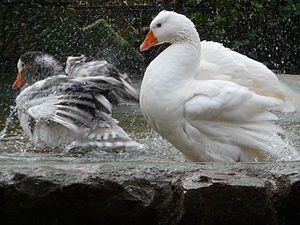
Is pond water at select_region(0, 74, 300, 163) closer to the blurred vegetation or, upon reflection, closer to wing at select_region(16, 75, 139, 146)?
wing at select_region(16, 75, 139, 146)

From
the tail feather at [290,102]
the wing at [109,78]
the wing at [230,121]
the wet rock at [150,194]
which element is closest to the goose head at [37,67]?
the wing at [109,78]

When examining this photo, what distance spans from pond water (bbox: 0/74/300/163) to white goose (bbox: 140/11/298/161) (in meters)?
0.34

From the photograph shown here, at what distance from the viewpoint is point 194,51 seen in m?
4.32

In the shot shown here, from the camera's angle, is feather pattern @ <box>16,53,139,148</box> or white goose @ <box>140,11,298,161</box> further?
feather pattern @ <box>16,53,139,148</box>

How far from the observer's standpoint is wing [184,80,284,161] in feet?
13.1

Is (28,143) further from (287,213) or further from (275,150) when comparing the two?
(287,213)

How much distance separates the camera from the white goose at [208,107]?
4023mm

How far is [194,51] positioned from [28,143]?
5.12 ft

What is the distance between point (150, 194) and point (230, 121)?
1.27 meters

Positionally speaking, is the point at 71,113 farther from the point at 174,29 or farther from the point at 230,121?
the point at 230,121

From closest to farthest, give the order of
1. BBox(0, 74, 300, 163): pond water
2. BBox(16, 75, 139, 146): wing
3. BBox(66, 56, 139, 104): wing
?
1. BBox(0, 74, 300, 163): pond water
2. BBox(16, 75, 139, 146): wing
3. BBox(66, 56, 139, 104): wing

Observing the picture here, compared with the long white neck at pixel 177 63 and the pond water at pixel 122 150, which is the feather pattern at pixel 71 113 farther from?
the long white neck at pixel 177 63

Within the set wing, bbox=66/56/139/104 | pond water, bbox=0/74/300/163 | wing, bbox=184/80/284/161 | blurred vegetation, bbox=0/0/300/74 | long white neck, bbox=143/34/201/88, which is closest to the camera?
wing, bbox=184/80/284/161

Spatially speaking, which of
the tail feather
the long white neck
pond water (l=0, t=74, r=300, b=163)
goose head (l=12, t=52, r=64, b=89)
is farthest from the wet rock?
goose head (l=12, t=52, r=64, b=89)
